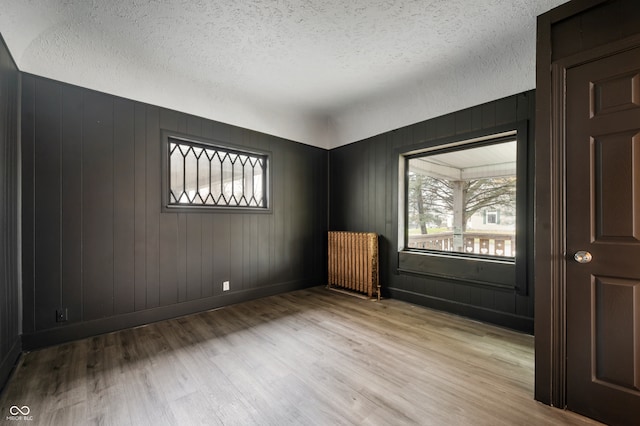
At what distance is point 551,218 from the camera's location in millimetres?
1667

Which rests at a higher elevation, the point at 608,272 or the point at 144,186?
the point at 144,186

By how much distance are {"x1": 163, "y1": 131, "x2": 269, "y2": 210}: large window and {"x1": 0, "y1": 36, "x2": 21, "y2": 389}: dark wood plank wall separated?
114cm

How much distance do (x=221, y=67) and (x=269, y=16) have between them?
0.97 m

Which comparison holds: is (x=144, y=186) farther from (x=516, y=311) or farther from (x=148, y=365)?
(x=516, y=311)

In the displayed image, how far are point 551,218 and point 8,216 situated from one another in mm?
3845

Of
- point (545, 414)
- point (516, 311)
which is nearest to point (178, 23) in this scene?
point (545, 414)

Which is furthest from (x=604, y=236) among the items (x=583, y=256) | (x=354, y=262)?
(x=354, y=262)

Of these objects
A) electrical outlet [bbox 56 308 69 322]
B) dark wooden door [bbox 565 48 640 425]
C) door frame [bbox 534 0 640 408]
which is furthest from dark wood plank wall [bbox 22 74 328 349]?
dark wooden door [bbox 565 48 640 425]

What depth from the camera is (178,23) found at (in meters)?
2.23

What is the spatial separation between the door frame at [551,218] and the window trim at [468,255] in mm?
1158

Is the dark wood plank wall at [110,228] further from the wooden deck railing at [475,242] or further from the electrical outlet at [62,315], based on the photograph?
the wooden deck railing at [475,242]

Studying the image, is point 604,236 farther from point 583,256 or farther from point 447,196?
point 447,196

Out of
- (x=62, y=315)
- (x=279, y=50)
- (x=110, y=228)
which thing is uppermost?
(x=279, y=50)

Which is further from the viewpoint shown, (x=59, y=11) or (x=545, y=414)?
(x=59, y=11)
